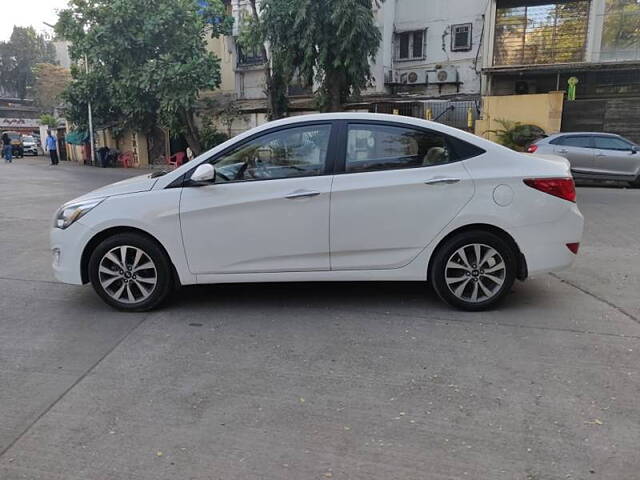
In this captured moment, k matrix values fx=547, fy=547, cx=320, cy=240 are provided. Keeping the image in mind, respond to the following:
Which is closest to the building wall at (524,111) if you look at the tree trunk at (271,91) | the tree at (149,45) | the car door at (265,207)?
the tree trunk at (271,91)

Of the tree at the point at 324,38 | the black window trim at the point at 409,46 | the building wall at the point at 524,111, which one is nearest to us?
the tree at the point at 324,38

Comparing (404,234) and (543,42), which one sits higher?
(543,42)

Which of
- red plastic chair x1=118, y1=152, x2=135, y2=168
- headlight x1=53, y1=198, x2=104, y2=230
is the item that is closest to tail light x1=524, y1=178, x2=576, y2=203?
headlight x1=53, y1=198, x2=104, y2=230

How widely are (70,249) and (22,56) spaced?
222 ft

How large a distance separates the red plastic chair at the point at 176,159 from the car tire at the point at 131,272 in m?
18.6

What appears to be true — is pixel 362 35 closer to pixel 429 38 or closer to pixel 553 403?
pixel 429 38

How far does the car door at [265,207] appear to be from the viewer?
4582 mm

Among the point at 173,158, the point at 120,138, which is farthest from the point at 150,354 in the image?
the point at 120,138

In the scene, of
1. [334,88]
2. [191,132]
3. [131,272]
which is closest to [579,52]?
[334,88]

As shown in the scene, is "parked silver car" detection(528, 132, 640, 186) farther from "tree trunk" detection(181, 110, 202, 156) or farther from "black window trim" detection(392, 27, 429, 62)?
Result: "tree trunk" detection(181, 110, 202, 156)

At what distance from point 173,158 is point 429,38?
12807 millimetres

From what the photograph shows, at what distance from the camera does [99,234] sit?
4.79 meters

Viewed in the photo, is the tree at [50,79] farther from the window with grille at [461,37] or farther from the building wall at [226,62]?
the window with grille at [461,37]

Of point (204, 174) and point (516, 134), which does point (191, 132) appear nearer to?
point (516, 134)
